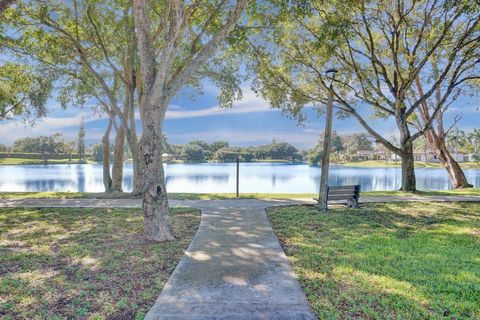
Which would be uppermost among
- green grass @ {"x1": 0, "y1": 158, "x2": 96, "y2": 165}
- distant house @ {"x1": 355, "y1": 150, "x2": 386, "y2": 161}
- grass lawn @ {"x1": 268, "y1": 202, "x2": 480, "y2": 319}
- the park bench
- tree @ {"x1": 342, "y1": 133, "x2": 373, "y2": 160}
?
tree @ {"x1": 342, "y1": 133, "x2": 373, "y2": 160}

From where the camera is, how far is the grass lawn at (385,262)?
3389 mm

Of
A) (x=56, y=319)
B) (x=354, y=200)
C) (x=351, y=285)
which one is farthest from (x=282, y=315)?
(x=354, y=200)

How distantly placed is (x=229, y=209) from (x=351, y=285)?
5.45 metres

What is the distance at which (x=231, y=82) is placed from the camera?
46.3 ft

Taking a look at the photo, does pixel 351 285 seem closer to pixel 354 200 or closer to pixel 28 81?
pixel 354 200

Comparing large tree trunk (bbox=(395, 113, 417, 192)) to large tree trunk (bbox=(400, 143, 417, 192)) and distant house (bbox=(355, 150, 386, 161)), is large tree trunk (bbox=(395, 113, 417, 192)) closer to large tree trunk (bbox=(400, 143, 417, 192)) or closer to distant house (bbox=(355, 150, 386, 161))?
large tree trunk (bbox=(400, 143, 417, 192))

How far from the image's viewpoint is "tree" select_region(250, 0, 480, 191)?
1198 cm

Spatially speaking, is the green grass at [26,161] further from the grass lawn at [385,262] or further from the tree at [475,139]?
the tree at [475,139]

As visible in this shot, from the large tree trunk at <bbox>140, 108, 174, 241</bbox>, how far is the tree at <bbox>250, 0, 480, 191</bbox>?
6830 millimetres

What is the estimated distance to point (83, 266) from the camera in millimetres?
4625

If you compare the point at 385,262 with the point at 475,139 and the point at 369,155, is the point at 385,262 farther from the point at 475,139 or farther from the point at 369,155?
the point at 369,155

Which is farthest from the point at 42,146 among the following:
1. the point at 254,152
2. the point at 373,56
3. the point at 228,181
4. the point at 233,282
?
the point at 233,282

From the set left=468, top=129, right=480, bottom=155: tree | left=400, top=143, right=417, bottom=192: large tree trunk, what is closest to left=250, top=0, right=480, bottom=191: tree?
left=400, top=143, right=417, bottom=192: large tree trunk

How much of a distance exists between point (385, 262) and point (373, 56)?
10.9 metres
